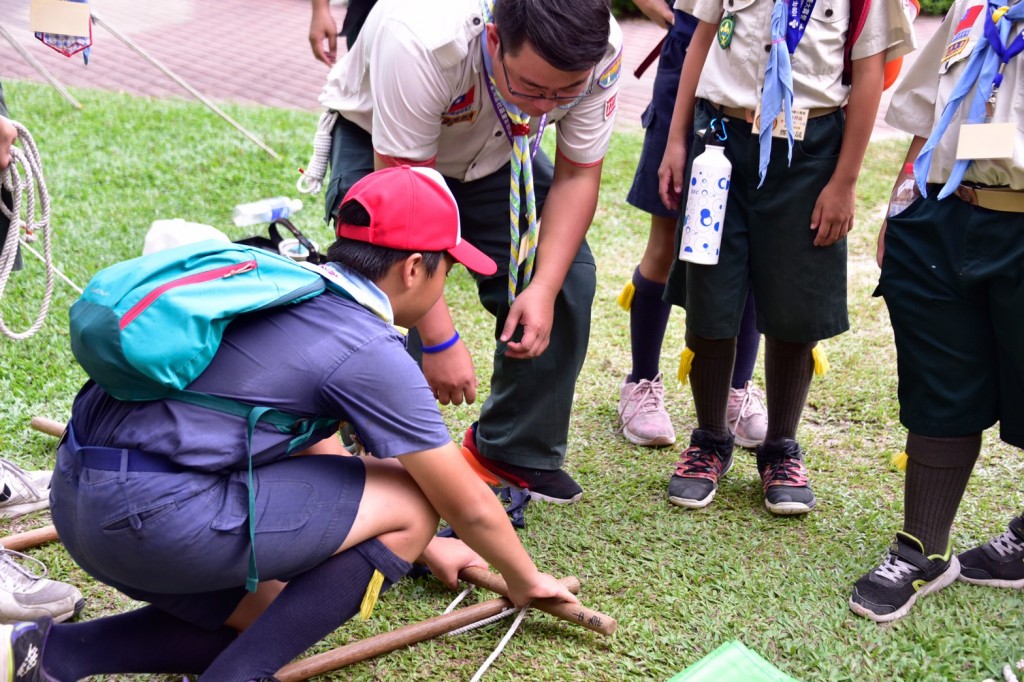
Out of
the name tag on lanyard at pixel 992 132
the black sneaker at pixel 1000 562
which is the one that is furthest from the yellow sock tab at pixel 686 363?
the name tag on lanyard at pixel 992 132

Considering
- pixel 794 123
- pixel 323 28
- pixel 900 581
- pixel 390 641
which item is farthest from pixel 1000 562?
pixel 323 28

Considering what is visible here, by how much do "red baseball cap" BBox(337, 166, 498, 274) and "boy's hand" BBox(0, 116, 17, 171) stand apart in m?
0.91

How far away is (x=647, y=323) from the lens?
3143mm

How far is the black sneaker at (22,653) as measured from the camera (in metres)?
1.80

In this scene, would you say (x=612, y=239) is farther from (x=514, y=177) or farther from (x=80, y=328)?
(x=80, y=328)

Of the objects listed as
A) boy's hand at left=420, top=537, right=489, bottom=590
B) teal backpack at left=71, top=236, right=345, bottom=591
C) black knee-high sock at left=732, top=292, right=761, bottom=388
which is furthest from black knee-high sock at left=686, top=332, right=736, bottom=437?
teal backpack at left=71, top=236, right=345, bottom=591

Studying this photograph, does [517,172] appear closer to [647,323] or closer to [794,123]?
[794,123]

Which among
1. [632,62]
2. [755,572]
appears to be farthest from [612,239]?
[632,62]

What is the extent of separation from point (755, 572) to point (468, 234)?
1128 millimetres

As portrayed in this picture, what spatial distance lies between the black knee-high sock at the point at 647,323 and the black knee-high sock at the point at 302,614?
A: 148 centimetres

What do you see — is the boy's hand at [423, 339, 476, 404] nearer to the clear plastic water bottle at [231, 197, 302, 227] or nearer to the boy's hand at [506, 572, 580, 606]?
the boy's hand at [506, 572, 580, 606]

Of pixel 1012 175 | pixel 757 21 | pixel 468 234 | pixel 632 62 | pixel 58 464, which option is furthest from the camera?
pixel 632 62

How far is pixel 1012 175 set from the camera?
2.00 m

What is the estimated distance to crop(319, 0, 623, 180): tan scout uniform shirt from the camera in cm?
220
